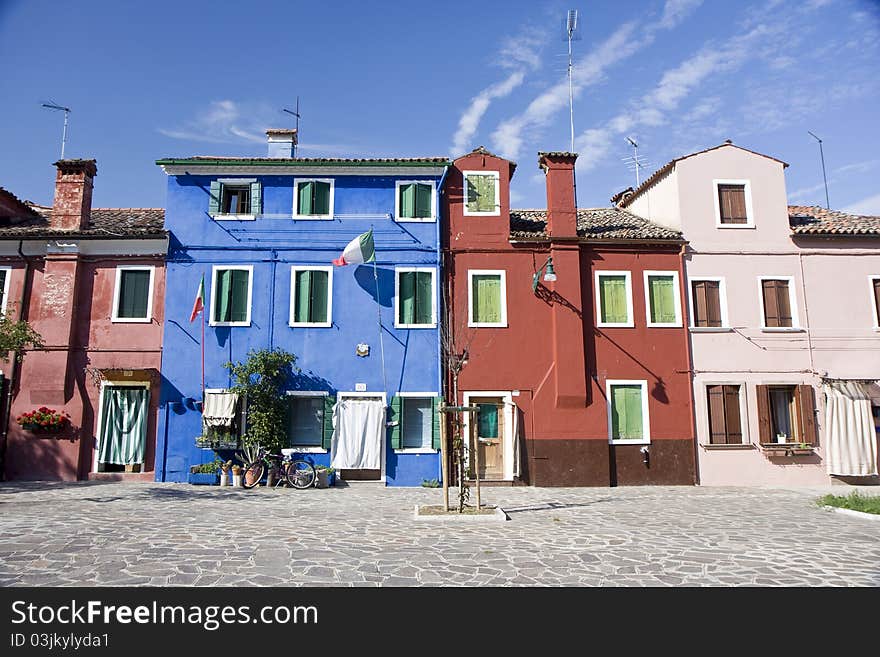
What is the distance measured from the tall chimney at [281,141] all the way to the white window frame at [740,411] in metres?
14.8

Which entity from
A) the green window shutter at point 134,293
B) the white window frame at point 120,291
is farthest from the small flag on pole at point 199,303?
the green window shutter at point 134,293

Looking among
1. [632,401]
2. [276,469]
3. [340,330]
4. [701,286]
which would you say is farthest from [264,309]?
[701,286]

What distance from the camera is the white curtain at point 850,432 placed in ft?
55.5

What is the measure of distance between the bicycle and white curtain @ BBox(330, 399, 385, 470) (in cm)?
82

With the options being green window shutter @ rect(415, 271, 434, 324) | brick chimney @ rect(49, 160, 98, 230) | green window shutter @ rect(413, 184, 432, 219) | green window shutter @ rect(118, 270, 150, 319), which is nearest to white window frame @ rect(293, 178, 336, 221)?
green window shutter @ rect(413, 184, 432, 219)

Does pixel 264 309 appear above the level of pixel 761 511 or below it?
above

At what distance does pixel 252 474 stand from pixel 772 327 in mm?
15264

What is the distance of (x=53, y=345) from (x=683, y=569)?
16.9 meters

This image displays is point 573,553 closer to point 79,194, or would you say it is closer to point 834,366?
point 834,366

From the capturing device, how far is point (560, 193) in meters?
18.1

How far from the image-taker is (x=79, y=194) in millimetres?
18219

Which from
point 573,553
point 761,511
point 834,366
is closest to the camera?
point 573,553

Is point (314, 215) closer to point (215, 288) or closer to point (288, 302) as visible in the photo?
point (288, 302)

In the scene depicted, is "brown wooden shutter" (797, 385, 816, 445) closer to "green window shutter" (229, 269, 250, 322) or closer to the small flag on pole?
"green window shutter" (229, 269, 250, 322)
